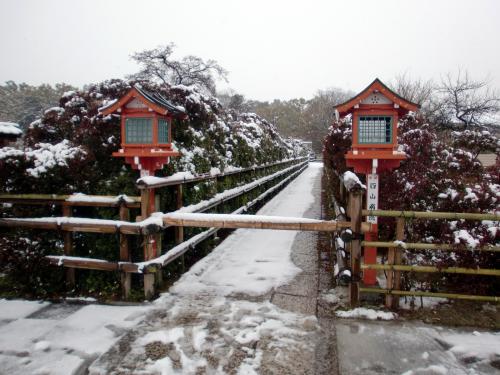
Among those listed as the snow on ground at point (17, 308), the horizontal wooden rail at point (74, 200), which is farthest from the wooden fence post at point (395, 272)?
the snow on ground at point (17, 308)

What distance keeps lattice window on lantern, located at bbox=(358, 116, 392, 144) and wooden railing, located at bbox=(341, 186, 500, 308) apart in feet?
2.62

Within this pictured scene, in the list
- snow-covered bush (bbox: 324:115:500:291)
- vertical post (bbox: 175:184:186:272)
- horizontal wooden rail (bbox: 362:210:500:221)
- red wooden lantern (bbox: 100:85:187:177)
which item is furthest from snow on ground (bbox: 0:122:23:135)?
snow-covered bush (bbox: 324:115:500:291)

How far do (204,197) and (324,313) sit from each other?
10.8 feet

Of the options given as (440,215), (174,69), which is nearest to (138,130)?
(440,215)

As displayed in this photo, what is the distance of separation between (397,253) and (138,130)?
3.66 metres

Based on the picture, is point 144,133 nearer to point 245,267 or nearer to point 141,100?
point 141,100

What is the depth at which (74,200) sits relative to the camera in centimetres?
481

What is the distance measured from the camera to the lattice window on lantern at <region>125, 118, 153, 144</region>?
4801mm

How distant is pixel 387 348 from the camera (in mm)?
3492

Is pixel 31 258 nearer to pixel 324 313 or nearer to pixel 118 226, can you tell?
pixel 118 226

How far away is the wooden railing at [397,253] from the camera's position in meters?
4.07

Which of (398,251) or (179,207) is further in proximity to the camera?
(179,207)

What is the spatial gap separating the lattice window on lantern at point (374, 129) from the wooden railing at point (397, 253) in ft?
2.62

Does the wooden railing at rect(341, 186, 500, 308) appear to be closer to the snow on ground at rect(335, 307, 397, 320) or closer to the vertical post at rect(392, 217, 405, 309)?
the vertical post at rect(392, 217, 405, 309)
